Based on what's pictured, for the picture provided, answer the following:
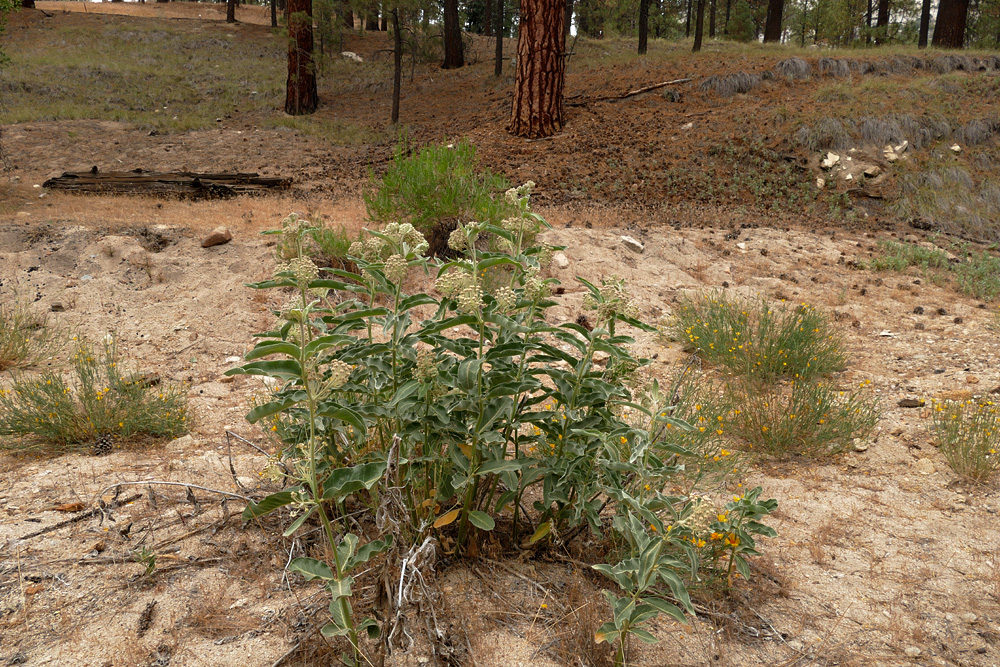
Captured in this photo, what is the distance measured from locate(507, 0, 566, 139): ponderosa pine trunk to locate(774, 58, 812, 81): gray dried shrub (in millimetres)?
4129

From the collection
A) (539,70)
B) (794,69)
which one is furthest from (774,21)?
(539,70)

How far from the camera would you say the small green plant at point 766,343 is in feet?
14.1

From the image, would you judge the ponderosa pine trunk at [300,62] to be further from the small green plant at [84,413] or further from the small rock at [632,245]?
the small green plant at [84,413]

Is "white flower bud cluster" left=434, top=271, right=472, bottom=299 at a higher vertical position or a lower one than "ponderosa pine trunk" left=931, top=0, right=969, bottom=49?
lower

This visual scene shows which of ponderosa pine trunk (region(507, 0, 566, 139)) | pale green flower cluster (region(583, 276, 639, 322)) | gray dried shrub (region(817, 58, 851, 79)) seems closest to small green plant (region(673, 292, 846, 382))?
pale green flower cluster (region(583, 276, 639, 322))

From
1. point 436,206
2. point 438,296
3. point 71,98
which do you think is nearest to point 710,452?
point 438,296

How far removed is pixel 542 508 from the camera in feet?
7.30

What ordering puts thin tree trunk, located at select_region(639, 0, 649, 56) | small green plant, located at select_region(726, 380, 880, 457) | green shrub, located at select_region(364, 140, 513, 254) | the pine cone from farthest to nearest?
thin tree trunk, located at select_region(639, 0, 649, 56) < green shrub, located at select_region(364, 140, 513, 254) < small green plant, located at select_region(726, 380, 880, 457) < the pine cone

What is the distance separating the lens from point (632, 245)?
659 cm

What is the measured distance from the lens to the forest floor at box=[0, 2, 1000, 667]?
80.4 inches

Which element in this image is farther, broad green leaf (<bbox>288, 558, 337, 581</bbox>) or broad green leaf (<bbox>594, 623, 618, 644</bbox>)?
broad green leaf (<bbox>594, 623, 618, 644</bbox>)

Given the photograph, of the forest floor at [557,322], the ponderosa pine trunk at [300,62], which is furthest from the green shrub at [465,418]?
the ponderosa pine trunk at [300,62]

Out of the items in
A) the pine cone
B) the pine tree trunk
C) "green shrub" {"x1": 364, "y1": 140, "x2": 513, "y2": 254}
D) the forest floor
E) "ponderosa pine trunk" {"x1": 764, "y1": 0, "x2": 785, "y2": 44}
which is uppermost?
"ponderosa pine trunk" {"x1": 764, "y1": 0, "x2": 785, "y2": 44}

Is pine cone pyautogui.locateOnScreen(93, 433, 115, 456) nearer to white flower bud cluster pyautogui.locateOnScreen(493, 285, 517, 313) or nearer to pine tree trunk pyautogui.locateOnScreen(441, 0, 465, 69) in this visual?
white flower bud cluster pyautogui.locateOnScreen(493, 285, 517, 313)
